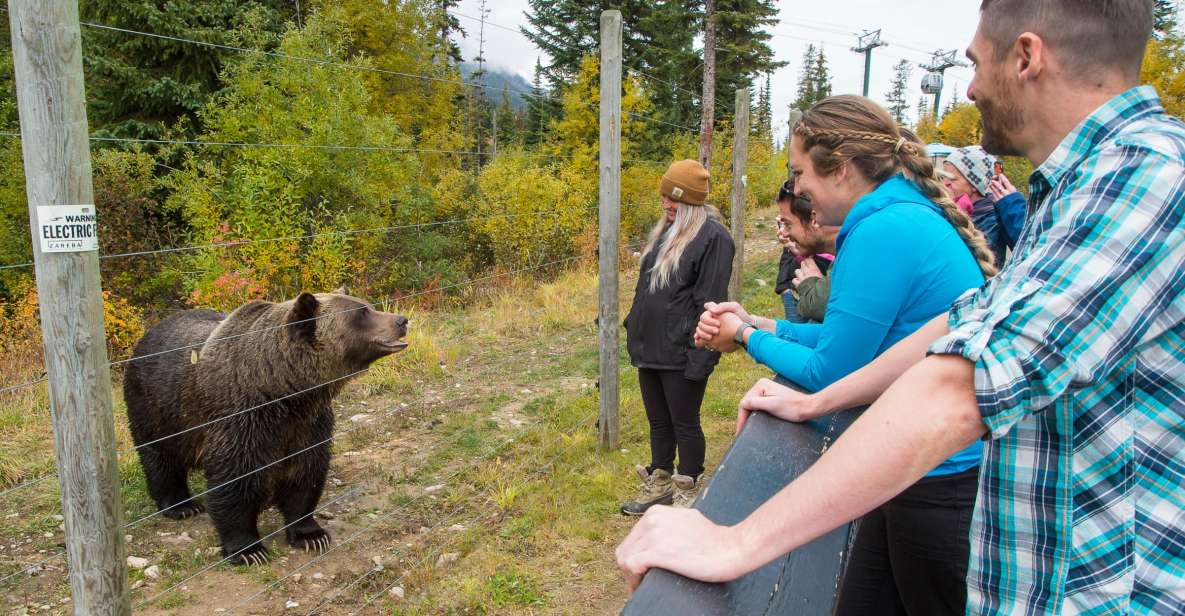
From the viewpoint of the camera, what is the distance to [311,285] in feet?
39.8

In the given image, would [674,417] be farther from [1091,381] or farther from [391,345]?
[1091,381]

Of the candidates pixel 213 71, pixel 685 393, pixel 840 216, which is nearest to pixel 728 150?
pixel 213 71

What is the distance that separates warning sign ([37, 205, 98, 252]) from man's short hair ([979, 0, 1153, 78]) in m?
2.75

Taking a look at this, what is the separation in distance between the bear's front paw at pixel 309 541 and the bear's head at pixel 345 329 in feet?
3.70

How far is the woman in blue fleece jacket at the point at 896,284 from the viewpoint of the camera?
1881mm

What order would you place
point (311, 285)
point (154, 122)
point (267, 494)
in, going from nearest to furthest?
point (267, 494) → point (311, 285) → point (154, 122)

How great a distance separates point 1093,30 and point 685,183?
12.1 ft

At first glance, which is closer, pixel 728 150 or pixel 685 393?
pixel 685 393

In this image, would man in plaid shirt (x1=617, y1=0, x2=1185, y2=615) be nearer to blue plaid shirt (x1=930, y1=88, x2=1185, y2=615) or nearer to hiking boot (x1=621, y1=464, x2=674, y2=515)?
blue plaid shirt (x1=930, y1=88, x2=1185, y2=615)

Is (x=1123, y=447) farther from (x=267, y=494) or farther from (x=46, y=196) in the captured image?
(x=267, y=494)

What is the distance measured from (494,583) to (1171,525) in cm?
361

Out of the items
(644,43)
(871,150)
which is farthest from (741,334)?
(644,43)

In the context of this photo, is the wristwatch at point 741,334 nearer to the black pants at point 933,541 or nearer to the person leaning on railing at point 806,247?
the black pants at point 933,541

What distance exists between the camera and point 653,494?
4.91 m
